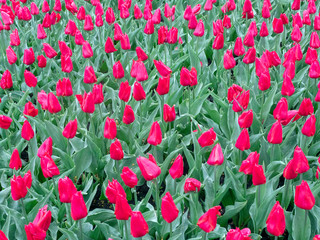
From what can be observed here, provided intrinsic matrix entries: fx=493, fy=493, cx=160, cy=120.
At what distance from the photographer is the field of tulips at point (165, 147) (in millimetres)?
2180

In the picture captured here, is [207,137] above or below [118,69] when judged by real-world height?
below

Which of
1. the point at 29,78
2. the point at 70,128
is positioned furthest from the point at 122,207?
the point at 29,78

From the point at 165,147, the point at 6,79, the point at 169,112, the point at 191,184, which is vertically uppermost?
the point at 6,79

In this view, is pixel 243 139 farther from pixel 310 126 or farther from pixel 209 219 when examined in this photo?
pixel 209 219

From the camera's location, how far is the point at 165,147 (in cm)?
306

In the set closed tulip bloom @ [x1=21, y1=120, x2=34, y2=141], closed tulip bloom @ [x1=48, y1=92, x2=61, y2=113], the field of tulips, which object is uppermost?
closed tulip bloom @ [x1=48, y1=92, x2=61, y2=113]

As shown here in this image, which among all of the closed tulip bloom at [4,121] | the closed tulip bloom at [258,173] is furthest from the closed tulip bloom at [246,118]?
the closed tulip bloom at [4,121]

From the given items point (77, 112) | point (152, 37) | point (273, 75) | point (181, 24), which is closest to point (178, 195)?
point (77, 112)

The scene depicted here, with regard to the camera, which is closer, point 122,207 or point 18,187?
point 122,207

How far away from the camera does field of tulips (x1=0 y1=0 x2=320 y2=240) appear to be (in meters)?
2.18

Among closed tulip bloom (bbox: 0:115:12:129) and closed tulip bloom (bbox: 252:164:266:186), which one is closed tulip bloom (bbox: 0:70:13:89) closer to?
closed tulip bloom (bbox: 0:115:12:129)

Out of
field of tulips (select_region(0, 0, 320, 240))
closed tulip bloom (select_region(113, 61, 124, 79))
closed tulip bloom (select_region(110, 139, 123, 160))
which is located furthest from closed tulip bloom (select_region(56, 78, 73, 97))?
closed tulip bloom (select_region(110, 139, 123, 160))

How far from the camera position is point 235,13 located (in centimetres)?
511

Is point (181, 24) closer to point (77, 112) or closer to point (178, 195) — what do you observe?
point (77, 112)
